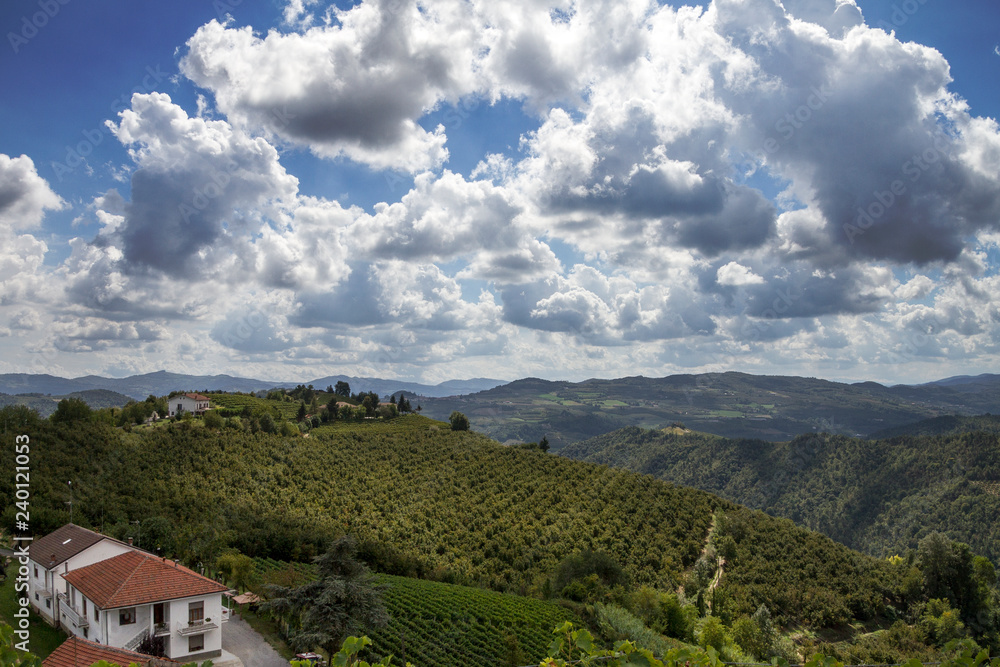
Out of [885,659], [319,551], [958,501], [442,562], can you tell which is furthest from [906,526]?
[319,551]

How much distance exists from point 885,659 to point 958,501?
137690mm

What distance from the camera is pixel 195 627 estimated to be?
95.5ft

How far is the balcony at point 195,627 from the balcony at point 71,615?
14.4 feet

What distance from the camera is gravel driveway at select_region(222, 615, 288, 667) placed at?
100 feet

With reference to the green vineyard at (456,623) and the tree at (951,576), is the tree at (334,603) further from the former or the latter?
the tree at (951,576)

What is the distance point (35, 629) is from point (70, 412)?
48.5 m

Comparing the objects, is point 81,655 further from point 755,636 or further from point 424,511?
point 424,511

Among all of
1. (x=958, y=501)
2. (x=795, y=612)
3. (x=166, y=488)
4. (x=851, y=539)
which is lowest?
(x=851, y=539)

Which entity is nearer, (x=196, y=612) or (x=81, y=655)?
(x=81, y=655)

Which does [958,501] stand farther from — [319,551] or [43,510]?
[43,510]

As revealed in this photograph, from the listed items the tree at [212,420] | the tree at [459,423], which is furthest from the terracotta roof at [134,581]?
the tree at [459,423]

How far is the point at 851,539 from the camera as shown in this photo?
159500 millimetres

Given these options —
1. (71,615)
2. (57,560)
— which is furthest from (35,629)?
(57,560)

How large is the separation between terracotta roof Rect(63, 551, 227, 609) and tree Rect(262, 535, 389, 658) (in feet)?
14.0
